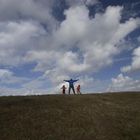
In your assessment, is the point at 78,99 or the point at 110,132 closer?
the point at 110,132

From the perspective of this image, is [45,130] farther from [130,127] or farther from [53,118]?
[130,127]

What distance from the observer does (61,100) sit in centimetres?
3319

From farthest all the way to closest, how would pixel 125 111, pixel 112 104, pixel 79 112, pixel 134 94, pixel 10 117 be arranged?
pixel 134 94 < pixel 112 104 < pixel 125 111 < pixel 79 112 < pixel 10 117

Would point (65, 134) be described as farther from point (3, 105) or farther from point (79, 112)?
point (3, 105)

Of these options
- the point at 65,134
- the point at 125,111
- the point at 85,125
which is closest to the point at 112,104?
the point at 125,111

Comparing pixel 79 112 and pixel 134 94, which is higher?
pixel 134 94

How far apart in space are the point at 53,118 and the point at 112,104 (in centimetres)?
913

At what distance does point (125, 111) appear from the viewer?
3128 cm

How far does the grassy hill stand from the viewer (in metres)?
23.8

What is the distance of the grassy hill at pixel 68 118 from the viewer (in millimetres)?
23828

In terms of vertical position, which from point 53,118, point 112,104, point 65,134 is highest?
point 112,104

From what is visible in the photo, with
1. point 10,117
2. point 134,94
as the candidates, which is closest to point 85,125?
point 10,117

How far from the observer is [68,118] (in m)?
27.3

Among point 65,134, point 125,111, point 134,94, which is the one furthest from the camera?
A: point 134,94
